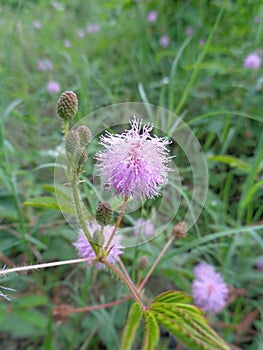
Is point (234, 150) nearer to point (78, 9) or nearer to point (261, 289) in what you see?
point (261, 289)

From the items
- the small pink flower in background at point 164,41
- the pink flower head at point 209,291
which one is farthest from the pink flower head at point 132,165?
the small pink flower in background at point 164,41

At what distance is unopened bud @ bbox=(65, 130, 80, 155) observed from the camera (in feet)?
2.09

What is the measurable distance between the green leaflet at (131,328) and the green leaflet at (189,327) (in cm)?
3

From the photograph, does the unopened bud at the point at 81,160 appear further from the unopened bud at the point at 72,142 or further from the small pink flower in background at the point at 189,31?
the small pink flower in background at the point at 189,31

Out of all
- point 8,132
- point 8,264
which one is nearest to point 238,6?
point 8,132

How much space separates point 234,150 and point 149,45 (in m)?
1.22

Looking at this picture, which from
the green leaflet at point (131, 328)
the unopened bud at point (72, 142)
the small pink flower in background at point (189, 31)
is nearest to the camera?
the green leaflet at point (131, 328)

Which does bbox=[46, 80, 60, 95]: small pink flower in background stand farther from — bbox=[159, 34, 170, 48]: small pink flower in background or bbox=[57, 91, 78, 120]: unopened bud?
bbox=[57, 91, 78, 120]: unopened bud

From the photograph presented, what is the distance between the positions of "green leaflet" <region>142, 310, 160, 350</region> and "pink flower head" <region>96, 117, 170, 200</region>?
21 cm

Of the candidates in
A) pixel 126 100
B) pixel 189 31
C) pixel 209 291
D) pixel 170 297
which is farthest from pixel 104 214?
pixel 189 31

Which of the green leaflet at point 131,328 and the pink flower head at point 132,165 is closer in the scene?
the green leaflet at point 131,328

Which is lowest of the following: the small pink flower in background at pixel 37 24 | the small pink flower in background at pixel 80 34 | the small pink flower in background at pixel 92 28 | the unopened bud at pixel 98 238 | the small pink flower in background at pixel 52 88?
the unopened bud at pixel 98 238

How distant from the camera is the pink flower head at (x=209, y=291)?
4.16 feet

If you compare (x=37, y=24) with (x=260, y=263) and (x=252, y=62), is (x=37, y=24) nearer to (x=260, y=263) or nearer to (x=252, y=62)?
(x=252, y=62)
